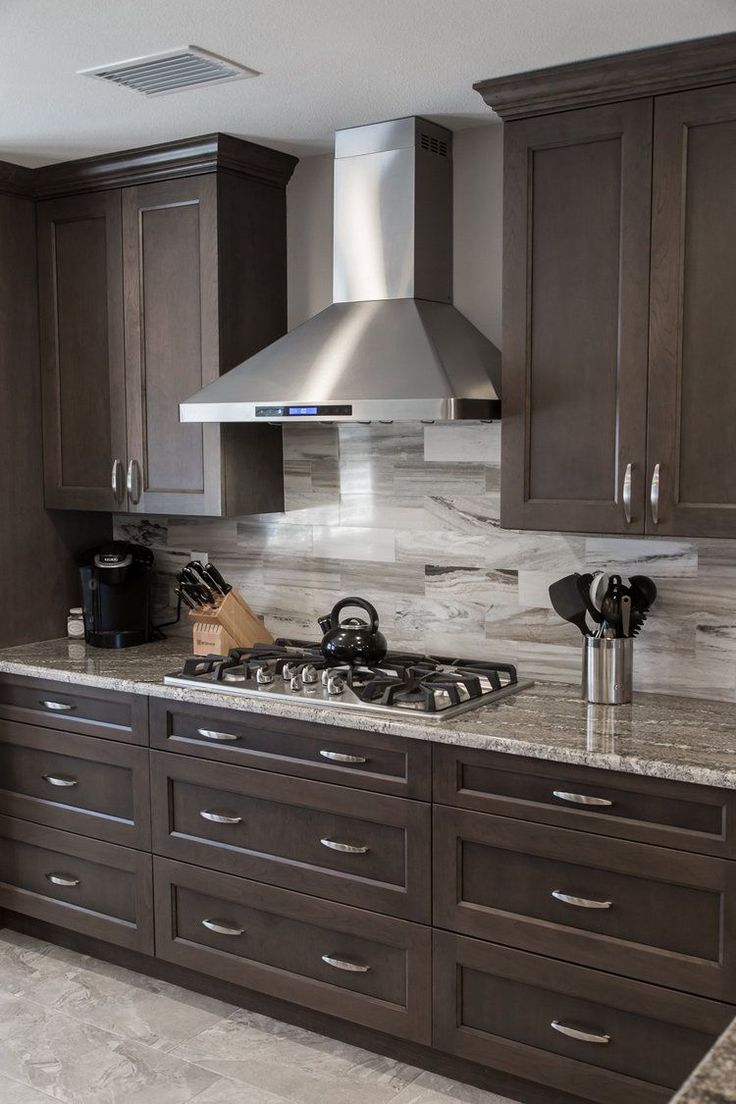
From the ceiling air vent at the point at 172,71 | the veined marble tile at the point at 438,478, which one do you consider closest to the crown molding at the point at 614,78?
the ceiling air vent at the point at 172,71

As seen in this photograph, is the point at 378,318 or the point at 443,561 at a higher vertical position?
the point at 378,318

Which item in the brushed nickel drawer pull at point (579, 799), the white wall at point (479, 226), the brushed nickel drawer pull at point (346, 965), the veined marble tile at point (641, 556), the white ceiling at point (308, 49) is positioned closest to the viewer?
the white ceiling at point (308, 49)

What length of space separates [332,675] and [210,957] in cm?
89

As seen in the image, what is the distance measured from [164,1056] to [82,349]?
7.18ft

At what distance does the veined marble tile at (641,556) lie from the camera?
2.97 metres

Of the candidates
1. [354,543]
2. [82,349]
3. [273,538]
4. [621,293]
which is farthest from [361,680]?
[82,349]

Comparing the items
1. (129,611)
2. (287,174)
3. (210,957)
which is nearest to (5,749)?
(129,611)

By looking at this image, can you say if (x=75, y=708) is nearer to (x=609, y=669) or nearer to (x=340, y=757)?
(x=340, y=757)

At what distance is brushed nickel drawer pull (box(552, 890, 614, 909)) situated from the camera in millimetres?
2482

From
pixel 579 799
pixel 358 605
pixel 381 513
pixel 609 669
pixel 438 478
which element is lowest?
pixel 579 799

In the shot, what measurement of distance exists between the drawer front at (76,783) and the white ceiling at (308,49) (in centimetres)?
179

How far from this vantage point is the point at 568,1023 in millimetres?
2549

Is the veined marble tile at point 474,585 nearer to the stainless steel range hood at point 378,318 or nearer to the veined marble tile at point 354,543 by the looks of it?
the veined marble tile at point 354,543

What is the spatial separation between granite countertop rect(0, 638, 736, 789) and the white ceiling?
5.11 feet
